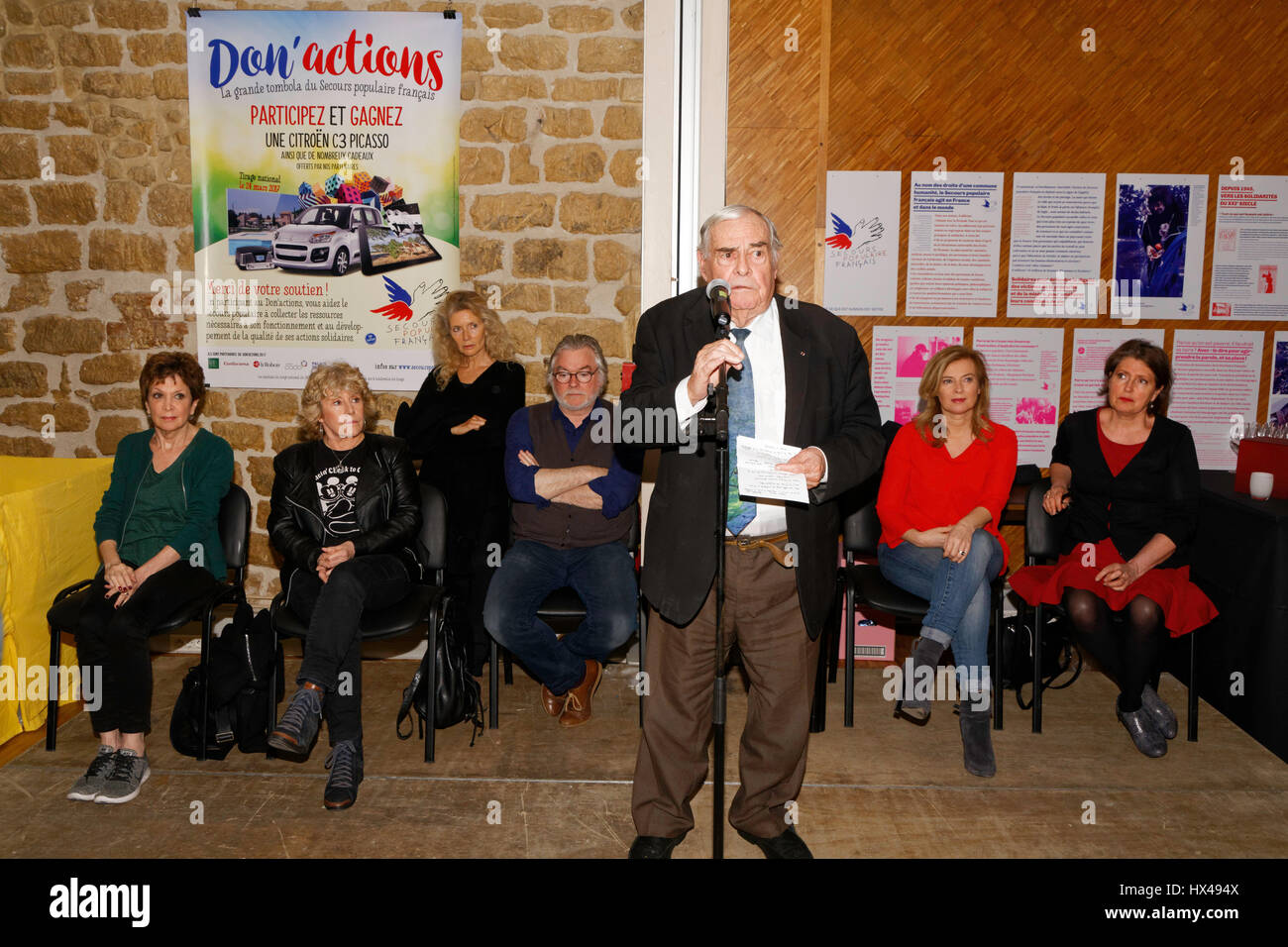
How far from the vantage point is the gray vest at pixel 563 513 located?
152 inches

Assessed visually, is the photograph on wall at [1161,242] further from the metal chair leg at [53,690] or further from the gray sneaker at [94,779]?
the metal chair leg at [53,690]

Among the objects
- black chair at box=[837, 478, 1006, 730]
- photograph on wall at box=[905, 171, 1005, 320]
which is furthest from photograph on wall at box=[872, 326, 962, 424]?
black chair at box=[837, 478, 1006, 730]

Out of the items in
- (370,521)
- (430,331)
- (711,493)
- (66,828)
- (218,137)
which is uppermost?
(218,137)

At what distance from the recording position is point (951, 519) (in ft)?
12.4

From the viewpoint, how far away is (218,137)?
14.7 ft

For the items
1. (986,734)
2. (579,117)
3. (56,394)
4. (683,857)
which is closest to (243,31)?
(579,117)

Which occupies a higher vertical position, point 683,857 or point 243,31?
point 243,31

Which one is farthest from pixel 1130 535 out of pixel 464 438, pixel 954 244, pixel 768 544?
pixel 464 438

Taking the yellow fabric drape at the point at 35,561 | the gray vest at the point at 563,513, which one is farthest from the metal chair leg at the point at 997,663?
the yellow fabric drape at the point at 35,561

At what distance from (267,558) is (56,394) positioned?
1.26 meters

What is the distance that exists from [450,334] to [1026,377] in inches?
103

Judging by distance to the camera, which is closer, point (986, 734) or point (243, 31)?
point (986, 734)

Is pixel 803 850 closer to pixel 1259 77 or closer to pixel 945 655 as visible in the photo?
pixel 945 655

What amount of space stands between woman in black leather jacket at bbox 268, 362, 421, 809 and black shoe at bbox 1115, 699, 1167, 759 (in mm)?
2733
